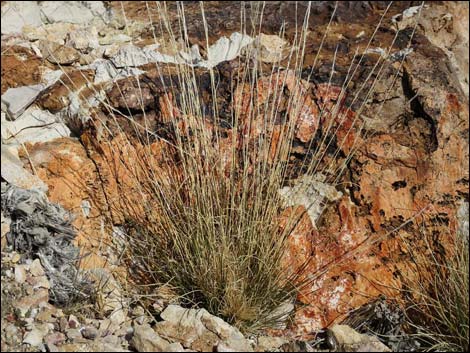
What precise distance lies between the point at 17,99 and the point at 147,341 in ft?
3.83

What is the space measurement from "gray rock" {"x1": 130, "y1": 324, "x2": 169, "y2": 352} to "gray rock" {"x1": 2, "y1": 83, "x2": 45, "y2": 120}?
106 centimetres

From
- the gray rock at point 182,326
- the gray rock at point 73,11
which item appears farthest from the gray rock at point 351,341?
the gray rock at point 73,11

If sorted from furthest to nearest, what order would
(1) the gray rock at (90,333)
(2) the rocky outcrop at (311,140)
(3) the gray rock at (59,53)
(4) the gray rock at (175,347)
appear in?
(3) the gray rock at (59,53) → (2) the rocky outcrop at (311,140) → (1) the gray rock at (90,333) → (4) the gray rock at (175,347)

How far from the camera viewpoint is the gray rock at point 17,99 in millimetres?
2537

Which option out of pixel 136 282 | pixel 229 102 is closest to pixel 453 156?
pixel 229 102

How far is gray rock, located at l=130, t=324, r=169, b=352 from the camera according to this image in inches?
78.9

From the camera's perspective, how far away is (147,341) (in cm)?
202

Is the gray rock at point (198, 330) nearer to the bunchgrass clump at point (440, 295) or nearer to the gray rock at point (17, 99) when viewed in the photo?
the bunchgrass clump at point (440, 295)

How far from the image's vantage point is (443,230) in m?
2.56

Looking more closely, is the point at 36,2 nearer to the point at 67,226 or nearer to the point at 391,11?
the point at 67,226

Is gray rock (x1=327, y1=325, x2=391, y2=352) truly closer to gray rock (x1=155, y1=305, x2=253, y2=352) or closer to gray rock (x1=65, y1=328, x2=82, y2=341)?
gray rock (x1=155, y1=305, x2=253, y2=352)

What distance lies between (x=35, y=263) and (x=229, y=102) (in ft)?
3.31

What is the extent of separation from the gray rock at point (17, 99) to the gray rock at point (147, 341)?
41.6 inches

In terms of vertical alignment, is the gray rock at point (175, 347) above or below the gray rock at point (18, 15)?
below
